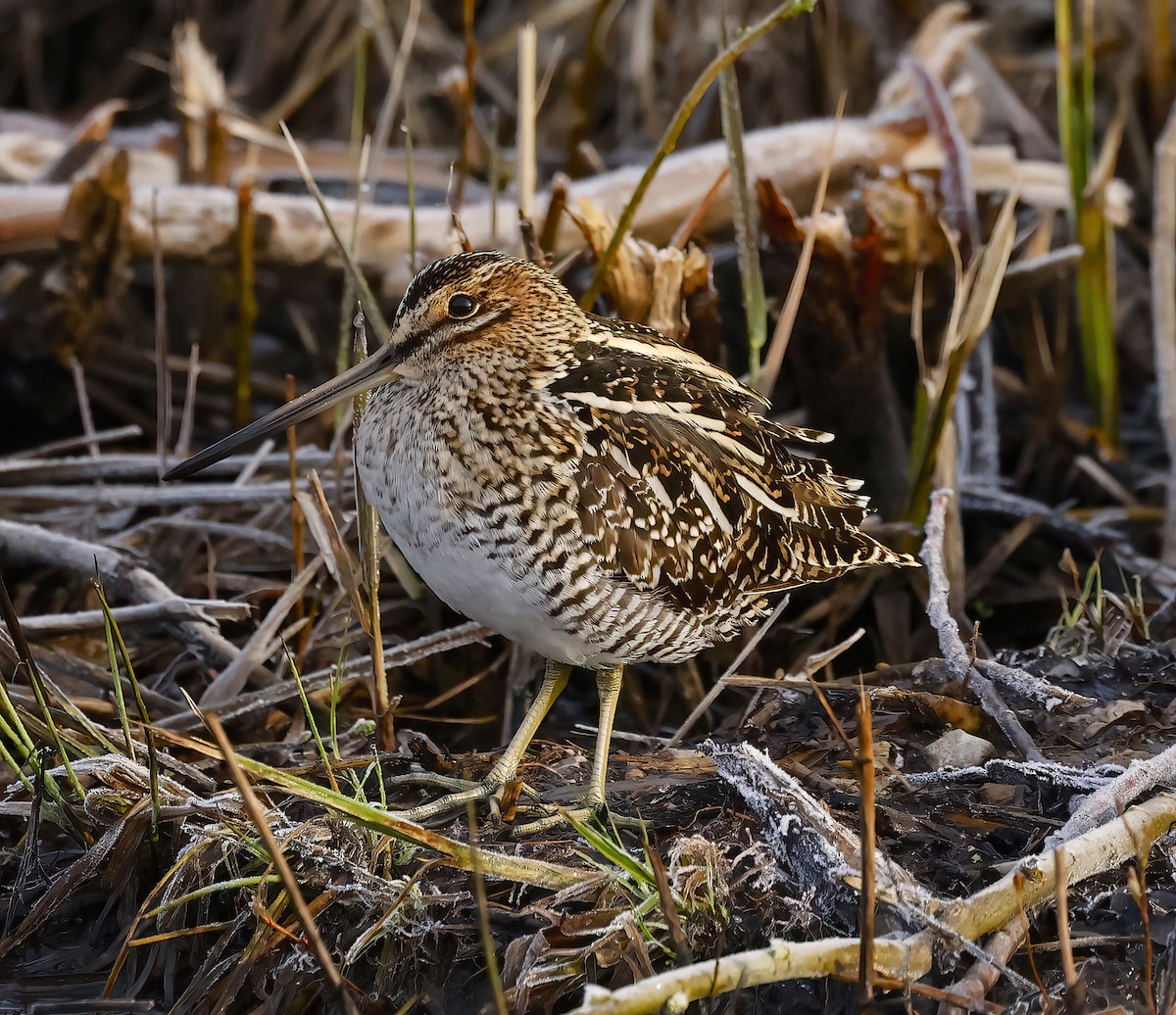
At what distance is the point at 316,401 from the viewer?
8.86ft

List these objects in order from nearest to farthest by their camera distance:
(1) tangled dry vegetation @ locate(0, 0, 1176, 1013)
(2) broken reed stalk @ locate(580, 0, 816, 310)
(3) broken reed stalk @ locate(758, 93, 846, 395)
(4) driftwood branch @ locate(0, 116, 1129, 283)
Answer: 1. (1) tangled dry vegetation @ locate(0, 0, 1176, 1013)
2. (2) broken reed stalk @ locate(580, 0, 816, 310)
3. (3) broken reed stalk @ locate(758, 93, 846, 395)
4. (4) driftwood branch @ locate(0, 116, 1129, 283)

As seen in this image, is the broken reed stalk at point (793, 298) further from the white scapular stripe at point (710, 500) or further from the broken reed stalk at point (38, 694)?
the broken reed stalk at point (38, 694)

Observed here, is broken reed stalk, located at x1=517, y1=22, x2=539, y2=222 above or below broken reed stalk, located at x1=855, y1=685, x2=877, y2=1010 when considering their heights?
above

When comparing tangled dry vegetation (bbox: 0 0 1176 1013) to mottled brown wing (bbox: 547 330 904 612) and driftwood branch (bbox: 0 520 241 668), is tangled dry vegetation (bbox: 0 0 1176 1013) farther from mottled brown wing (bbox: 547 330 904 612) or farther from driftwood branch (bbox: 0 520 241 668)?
mottled brown wing (bbox: 547 330 904 612)

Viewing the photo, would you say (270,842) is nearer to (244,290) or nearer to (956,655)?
(956,655)

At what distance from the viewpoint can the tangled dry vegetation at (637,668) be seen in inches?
89.7

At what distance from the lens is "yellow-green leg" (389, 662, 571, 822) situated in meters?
2.62

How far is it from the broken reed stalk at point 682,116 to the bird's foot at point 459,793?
118cm

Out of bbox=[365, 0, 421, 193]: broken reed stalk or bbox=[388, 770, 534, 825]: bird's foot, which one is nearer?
bbox=[388, 770, 534, 825]: bird's foot

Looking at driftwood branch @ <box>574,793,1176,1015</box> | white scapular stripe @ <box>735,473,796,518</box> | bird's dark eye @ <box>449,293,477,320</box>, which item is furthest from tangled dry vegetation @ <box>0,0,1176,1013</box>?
bird's dark eye @ <box>449,293,477,320</box>

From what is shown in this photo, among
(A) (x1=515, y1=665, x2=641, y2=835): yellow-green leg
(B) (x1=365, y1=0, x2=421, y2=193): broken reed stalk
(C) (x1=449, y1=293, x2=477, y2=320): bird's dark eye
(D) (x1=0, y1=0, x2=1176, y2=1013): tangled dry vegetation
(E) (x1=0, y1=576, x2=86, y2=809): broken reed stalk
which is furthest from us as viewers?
(B) (x1=365, y1=0, x2=421, y2=193): broken reed stalk

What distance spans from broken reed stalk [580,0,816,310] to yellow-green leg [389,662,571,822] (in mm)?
952

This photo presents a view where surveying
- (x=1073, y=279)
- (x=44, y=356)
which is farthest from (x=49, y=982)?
(x=1073, y=279)

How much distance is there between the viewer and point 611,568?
101 inches
